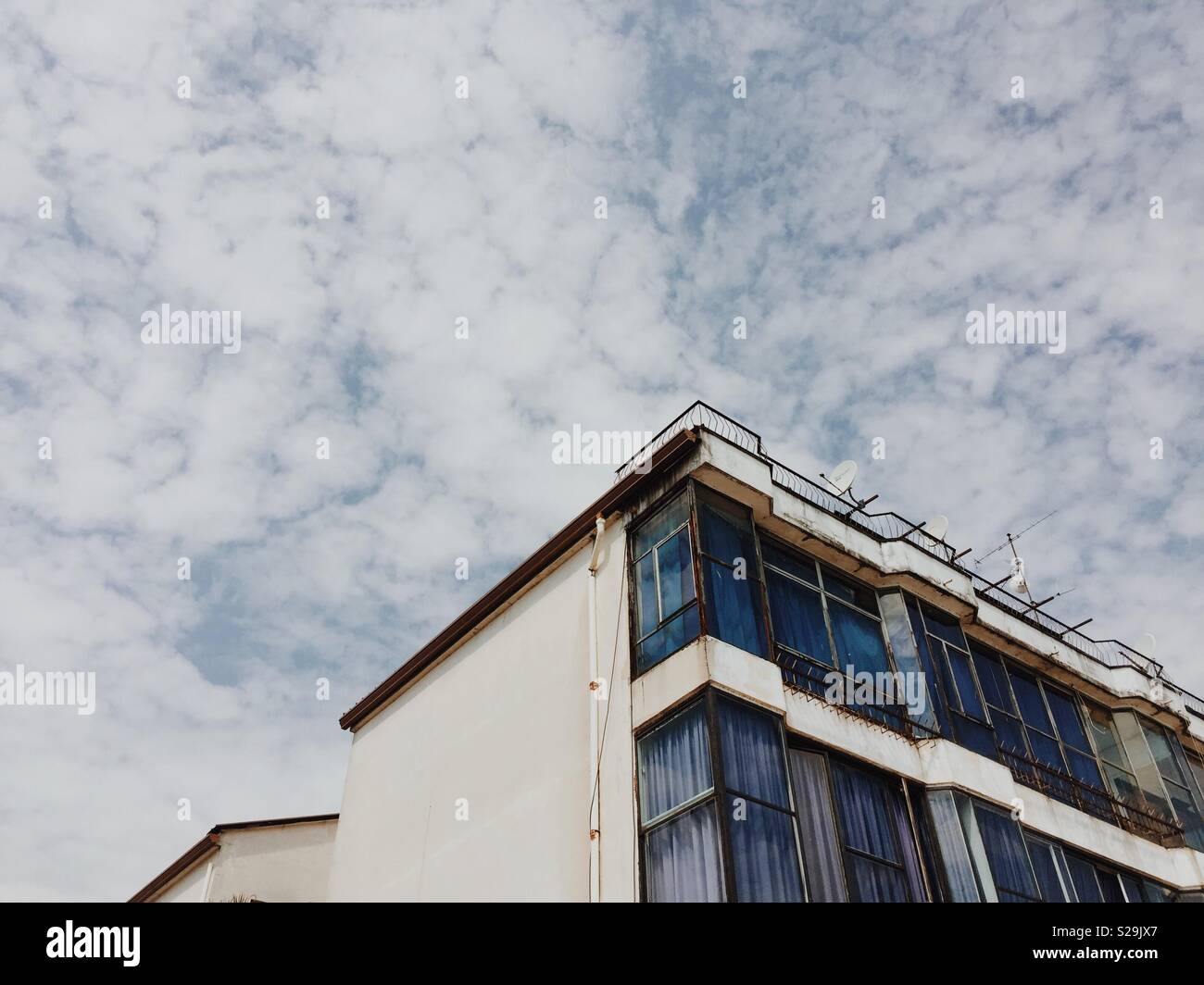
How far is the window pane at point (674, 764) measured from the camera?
11250 mm

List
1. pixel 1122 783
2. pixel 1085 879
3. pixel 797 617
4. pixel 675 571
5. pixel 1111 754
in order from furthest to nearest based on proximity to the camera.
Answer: pixel 1111 754 < pixel 1122 783 < pixel 1085 879 < pixel 797 617 < pixel 675 571

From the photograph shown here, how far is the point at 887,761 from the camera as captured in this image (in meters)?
13.4

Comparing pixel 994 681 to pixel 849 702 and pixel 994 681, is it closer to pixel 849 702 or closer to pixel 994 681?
pixel 994 681

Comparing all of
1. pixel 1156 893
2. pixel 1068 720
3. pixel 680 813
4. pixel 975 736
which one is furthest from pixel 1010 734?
pixel 680 813

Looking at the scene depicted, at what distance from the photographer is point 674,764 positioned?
11586 millimetres

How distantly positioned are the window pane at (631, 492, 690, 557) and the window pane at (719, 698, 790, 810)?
111 inches

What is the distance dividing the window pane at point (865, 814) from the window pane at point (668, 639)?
2726 millimetres

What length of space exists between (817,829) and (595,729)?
309 cm

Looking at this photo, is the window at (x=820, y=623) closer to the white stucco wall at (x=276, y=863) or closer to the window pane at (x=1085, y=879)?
the window pane at (x=1085, y=879)

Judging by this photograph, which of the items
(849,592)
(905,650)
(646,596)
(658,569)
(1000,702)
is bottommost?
(1000,702)

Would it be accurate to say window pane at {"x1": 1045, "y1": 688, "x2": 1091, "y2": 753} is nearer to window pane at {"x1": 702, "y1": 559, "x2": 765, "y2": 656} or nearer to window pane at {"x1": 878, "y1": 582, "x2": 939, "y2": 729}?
window pane at {"x1": 878, "y1": 582, "x2": 939, "y2": 729}
